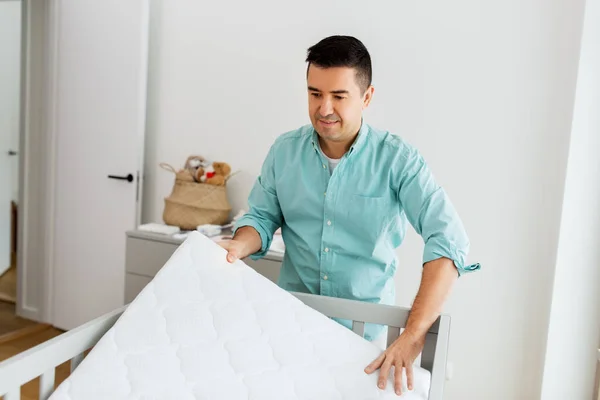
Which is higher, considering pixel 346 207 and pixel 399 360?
pixel 346 207

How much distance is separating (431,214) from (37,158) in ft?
9.07

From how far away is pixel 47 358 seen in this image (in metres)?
0.98

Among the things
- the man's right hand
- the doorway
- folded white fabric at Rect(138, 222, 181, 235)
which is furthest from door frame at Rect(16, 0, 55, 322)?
the man's right hand

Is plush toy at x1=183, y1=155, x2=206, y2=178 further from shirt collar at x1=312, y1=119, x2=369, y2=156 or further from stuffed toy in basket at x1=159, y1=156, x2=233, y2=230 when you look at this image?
shirt collar at x1=312, y1=119, x2=369, y2=156

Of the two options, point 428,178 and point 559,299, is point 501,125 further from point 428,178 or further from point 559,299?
point 428,178

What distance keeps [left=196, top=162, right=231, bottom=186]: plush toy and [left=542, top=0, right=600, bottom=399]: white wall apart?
145 centimetres

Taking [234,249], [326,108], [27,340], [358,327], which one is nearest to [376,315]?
[358,327]

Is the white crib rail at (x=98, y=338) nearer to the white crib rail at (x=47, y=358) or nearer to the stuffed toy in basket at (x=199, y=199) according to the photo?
the white crib rail at (x=47, y=358)

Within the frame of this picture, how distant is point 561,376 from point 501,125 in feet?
3.29

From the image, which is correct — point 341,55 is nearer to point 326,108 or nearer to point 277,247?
→ point 326,108

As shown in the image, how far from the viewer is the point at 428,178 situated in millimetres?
1317

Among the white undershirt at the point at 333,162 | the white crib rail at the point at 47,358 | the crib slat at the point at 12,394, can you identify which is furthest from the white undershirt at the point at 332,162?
the crib slat at the point at 12,394

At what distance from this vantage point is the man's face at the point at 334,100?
128 centimetres

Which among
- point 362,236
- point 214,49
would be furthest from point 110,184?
point 362,236
